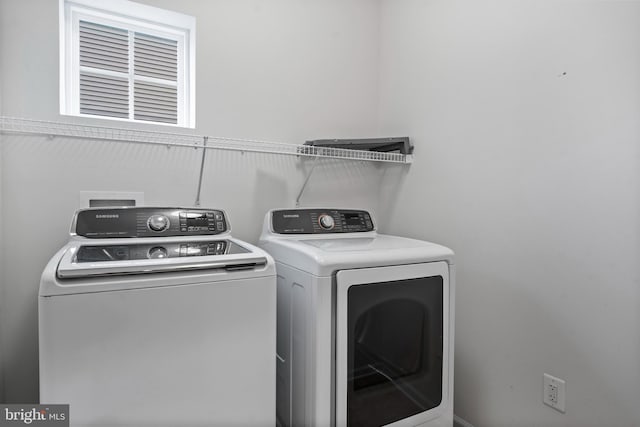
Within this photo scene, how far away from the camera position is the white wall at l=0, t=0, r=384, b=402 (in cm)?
140

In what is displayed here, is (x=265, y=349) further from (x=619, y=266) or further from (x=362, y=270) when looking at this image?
(x=619, y=266)

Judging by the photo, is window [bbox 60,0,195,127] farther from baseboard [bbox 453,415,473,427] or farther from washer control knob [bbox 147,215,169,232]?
baseboard [bbox 453,415,473,427]

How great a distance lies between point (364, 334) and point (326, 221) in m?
0.68

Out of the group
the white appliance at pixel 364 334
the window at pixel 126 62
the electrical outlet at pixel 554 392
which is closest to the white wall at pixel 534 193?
the electrical outlet at pixel 554 392

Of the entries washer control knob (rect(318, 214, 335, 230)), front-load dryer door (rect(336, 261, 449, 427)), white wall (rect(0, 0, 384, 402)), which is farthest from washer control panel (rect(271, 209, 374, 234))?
front-load dryer door (rect(336, 261, 449, 427))

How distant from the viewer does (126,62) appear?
1.76 meters

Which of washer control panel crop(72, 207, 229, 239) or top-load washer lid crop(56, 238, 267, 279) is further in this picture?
washer control panel crop(72, 207, 229, 239)

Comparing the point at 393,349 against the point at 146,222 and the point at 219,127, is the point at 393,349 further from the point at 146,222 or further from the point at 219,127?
the point at 219,127

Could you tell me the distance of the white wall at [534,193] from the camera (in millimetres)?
1187

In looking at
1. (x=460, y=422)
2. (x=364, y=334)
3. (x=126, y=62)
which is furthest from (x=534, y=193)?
(x=126, y=62)

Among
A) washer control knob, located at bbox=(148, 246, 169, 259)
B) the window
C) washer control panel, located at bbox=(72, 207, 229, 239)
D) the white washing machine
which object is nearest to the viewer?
the white washing machine

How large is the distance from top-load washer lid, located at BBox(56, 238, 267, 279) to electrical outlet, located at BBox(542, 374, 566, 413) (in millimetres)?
1302

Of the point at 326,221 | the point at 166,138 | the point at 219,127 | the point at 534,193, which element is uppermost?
the point at 219,127

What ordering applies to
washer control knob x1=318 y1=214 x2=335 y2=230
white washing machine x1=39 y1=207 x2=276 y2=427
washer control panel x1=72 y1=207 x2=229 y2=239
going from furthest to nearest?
washer control knob x1=318 y1=214 x2=335 y2=230
washer control panel x1=72 y1=207 x2=229 y2=239
white washing machine x1=39 y1=207 x2=276 y2=427
